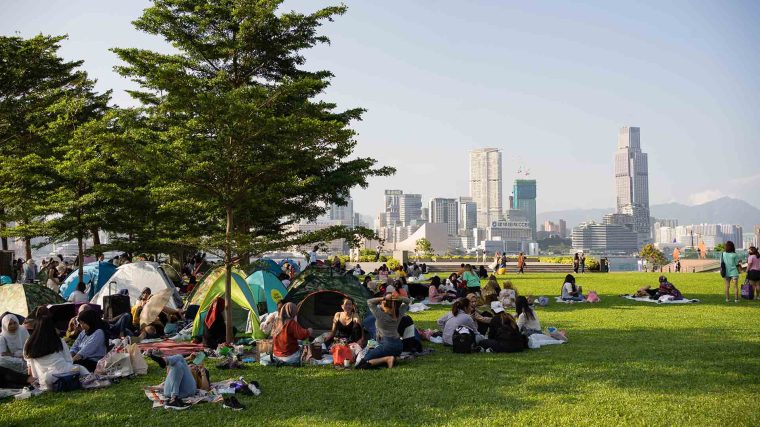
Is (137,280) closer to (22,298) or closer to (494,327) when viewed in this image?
(22,298)

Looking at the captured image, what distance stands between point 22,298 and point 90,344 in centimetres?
638

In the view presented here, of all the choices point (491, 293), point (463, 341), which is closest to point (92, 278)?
point (491, 293)

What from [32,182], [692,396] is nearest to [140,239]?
[32,182]

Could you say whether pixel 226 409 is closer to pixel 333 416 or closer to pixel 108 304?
pixel 333 416

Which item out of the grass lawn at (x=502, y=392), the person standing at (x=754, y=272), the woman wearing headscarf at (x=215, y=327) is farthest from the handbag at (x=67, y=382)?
the person standing at (x=754, y=272)

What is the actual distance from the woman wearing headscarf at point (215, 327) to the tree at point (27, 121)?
11.5 meters

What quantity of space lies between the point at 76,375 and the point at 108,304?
6835mm

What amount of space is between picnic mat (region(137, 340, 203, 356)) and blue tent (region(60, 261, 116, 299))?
10.00m

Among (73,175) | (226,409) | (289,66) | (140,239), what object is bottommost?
(226,409)

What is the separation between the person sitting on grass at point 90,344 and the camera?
10.4m

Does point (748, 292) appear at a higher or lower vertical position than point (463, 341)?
higher

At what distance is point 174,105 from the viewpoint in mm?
12438

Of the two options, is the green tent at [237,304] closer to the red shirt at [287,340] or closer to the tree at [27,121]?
the red shirt at [287,340]

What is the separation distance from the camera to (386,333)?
1092 cm
